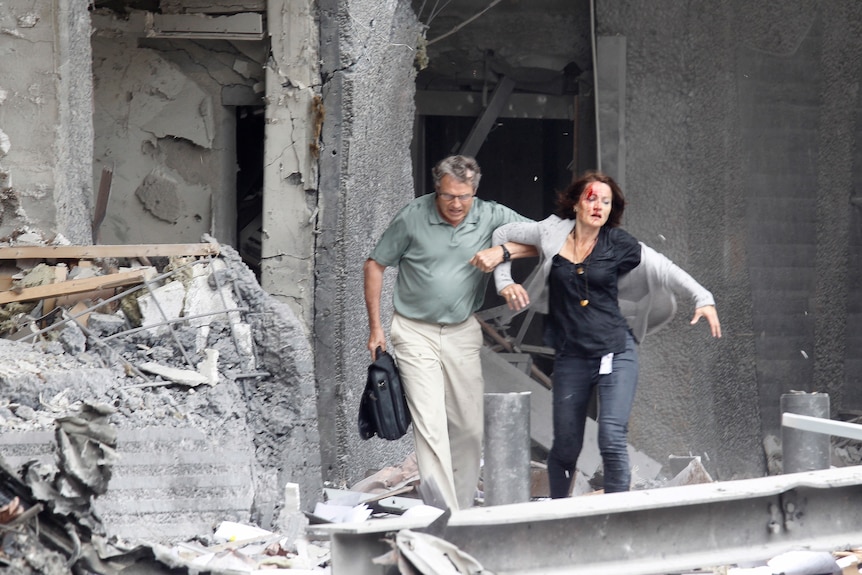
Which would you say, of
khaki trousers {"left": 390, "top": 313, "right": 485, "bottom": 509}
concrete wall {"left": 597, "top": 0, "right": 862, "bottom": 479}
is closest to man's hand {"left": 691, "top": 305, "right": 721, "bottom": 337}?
khaki trousers {"left": 390, "top": 313, "right": 485, "bottom": 509}

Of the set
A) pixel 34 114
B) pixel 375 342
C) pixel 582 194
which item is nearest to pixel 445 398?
pixel 375 342

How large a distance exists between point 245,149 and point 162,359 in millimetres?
3000

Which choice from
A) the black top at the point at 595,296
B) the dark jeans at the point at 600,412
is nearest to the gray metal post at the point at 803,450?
the dark jeans at the point at 600,412

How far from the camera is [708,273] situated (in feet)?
27.6

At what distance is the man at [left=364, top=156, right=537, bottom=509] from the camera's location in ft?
17.4

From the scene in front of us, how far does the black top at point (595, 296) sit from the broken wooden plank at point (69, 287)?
1.86 metres

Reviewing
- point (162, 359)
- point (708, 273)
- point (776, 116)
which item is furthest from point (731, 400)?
point (162, 359)

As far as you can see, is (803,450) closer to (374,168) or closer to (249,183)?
(374,168)

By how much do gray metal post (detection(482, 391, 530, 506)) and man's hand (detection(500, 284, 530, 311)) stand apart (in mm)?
778

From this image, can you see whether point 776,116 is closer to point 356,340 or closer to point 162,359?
point 356,340

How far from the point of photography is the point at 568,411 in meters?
4.95

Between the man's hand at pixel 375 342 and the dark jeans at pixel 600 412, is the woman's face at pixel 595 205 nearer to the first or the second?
the dark jeans at pixel 600 412

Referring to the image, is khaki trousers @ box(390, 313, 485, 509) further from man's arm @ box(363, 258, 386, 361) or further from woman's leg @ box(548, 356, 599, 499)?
woman's leg @ box(548, 356, 599, 499)

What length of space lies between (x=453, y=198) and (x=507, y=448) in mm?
1215
